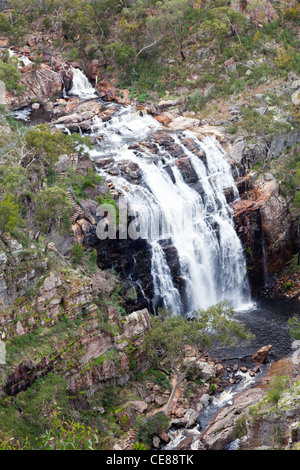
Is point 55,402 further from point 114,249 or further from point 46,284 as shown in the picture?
point 114,249

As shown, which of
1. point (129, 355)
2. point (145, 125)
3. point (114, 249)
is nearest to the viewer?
point (129, 355)

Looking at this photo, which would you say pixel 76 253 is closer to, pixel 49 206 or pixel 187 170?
pixel 49 206

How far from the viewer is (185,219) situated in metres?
41.6

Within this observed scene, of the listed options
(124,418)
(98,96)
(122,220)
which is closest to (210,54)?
(98,96)

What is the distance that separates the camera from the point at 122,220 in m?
37.8

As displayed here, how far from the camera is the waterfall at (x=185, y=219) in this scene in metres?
39.7

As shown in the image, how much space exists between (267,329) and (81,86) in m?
33.1

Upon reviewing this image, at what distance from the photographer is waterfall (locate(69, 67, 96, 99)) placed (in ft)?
181

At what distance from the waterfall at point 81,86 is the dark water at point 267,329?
28.0 metres

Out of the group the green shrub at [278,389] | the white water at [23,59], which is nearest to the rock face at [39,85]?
the white water at [23,59]

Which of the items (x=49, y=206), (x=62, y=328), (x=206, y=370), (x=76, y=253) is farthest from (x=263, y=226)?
(x=62, y=328)

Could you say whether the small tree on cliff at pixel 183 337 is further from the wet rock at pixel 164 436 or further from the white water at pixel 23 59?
the white water at pixel 23 59

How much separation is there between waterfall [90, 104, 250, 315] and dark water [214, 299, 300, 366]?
81.4 inches
